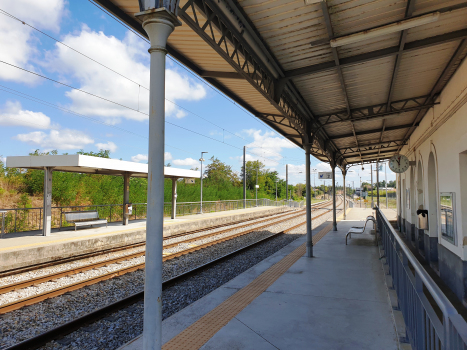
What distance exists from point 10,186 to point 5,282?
54.2 ft

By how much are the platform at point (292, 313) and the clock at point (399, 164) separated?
6.18 meters

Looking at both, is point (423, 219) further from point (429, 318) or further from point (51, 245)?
point (51, 245)

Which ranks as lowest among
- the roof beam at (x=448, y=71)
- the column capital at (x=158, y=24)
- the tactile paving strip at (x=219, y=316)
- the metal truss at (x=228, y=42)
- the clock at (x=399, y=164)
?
the tactile paving strip at (x=219, y=316)

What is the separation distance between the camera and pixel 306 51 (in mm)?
5617

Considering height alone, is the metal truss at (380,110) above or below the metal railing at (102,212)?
above

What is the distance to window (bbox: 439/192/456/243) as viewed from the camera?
6.77 meters

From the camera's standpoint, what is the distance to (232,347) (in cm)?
368

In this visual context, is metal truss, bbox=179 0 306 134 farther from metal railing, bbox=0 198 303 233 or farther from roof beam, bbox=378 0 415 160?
metal railing, bbox=0 198 303 233

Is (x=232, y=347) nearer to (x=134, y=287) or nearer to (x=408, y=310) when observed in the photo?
(x=408, y=310)

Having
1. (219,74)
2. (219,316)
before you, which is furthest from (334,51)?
(219,316)

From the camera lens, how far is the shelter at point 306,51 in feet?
8.73

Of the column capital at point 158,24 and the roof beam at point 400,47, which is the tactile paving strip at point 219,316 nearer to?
the column capital at point 158,24

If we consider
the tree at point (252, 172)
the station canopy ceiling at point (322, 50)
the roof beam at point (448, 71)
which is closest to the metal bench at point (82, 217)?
the station canopy ceiling at point (322, 50)

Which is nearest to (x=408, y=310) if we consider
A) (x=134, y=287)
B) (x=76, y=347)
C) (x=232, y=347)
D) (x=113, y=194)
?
(x=232, y=347)
